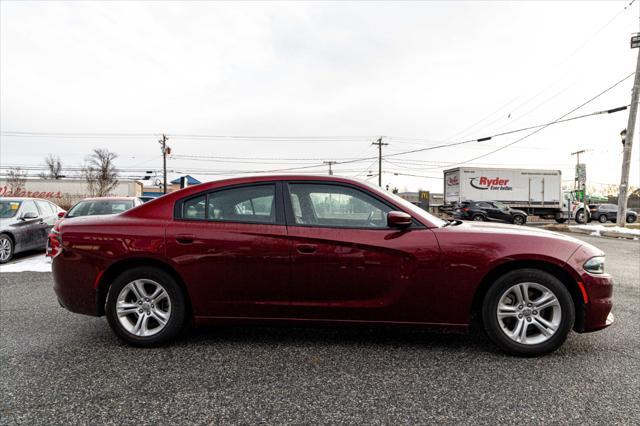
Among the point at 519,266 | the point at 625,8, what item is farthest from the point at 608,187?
the point at 519,266

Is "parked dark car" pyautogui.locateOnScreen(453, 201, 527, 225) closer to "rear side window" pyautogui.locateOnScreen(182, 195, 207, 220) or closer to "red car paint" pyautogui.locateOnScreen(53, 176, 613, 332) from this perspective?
"red car paint" pyautogui.locateOnScreen(53, 176, 613, 332)

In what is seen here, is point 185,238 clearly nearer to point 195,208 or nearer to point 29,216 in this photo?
point 195,208

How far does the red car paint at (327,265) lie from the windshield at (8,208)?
21.4 ft

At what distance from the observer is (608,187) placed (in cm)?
9288

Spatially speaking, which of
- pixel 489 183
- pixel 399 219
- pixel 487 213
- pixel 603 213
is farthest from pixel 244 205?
pixel 603 213

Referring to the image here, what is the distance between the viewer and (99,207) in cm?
802

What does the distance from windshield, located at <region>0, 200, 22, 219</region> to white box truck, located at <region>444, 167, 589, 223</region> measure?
80.4 feet

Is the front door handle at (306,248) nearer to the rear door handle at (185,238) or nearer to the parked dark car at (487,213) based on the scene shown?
the rear door handle at (185,238)

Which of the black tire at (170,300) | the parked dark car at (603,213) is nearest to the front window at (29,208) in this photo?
the black tire at (170,300)

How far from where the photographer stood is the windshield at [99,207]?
781 cm

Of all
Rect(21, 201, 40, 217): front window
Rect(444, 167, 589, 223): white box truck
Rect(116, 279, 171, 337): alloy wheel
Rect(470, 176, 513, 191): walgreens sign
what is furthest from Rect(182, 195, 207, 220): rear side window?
Rect(470, 176, 513, 191): walgreens sign

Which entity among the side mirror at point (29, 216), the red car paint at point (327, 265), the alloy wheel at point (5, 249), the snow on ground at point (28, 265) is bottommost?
the snow on ground at point (28, 265)

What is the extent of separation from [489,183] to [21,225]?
85.8 feet

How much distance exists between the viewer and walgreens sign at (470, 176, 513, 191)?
2617 centimetres
